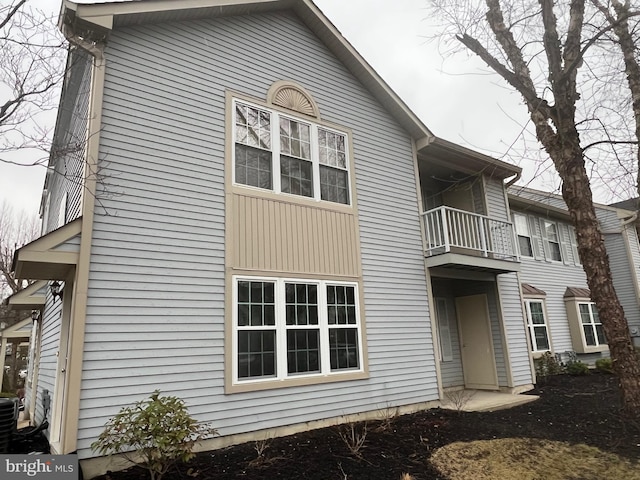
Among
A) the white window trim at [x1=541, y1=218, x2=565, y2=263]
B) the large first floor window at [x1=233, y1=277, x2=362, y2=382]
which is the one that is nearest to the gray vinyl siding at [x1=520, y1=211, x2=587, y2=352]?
the white window trim at [x1=541, y1=218, x2=565, y2=263]

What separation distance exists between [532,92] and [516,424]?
6022 mm

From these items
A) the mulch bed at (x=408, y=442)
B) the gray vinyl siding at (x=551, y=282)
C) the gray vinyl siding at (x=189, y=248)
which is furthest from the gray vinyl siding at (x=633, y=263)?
A: the gray vinyl siding at (x=189, y=248)

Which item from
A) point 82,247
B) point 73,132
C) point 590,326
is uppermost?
point 73,132

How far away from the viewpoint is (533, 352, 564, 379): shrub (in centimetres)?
1257

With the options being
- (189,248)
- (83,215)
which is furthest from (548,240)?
(83,215)

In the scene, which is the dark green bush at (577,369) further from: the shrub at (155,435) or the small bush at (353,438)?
the shrub at (155,435)

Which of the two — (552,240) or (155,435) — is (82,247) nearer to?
(155,435)

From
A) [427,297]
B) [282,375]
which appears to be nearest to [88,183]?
[282,375]

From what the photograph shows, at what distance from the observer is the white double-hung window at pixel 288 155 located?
7.45 m

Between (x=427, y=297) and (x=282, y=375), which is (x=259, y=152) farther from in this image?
(x=427, y=297)

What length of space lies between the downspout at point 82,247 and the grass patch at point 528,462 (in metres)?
4.59

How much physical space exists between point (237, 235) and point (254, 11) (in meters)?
4.58

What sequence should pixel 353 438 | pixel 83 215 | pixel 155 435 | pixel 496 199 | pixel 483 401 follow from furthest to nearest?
1. pixel 496 199
2. pixel 483 401
3. pixel 353 438
4. pixel 83 215
5. pixel 155 435

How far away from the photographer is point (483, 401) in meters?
9.34
